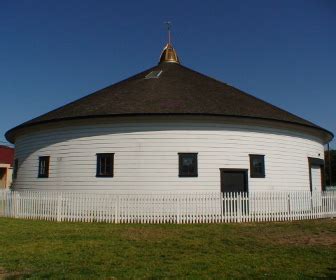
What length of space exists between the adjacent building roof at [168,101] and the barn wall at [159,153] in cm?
64

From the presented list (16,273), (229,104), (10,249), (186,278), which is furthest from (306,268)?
(229,104)

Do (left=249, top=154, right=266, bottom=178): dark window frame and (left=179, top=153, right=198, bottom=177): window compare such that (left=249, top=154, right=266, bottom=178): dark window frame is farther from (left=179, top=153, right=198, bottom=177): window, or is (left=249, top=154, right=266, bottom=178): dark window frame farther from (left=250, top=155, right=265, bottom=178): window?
(left=179, top=153, right=198, bottom=177): window

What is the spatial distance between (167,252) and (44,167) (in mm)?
12618

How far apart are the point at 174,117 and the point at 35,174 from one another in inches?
320

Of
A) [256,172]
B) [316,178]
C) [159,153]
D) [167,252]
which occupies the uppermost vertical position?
[159,153]

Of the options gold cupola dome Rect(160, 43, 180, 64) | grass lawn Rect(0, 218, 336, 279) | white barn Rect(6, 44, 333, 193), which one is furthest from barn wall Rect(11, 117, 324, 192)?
gold cupola dome Rect(160, 43, 180, 64)

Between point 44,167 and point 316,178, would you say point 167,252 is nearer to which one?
point 44,167

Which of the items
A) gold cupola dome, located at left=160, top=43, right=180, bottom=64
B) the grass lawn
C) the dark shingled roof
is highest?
gold cupola dome, located at left=160, top=43, right=180, bottom=64

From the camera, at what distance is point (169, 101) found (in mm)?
19406

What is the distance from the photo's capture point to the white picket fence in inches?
656

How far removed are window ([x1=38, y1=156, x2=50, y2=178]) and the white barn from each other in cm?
5

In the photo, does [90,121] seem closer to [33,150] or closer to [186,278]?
[33,150]

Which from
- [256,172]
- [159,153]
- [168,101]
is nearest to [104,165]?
[159,153]

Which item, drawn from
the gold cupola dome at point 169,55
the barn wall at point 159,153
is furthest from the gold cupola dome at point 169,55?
the barn wall at point 159,153
